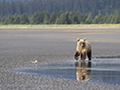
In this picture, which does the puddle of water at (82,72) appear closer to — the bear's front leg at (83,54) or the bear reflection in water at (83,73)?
the bear reflection in water at (83,73)

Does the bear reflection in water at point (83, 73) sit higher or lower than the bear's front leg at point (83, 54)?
higher

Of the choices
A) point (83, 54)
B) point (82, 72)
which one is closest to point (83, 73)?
point (82, 72)

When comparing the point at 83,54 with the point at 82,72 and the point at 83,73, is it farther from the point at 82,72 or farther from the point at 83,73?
the point at 83,73

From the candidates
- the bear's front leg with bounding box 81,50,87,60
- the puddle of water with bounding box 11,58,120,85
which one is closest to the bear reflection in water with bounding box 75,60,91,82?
the puddle of water with bounding box 11,58,120,85

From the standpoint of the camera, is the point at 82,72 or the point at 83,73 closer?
the point at 83,73

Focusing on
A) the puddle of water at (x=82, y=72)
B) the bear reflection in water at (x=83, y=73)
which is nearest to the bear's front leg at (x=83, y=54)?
the puddle of water at (x=82, y=72)

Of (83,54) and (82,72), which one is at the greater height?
Result: (82,72)

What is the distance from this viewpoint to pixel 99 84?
33.3 feet

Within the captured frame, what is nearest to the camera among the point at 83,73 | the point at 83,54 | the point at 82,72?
the point at 83,73

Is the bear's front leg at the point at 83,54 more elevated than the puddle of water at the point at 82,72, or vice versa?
the puddle of water at the point at 82,72

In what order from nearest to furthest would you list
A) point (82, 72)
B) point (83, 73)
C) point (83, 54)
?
point (83, 73), point (82, 72), point (83, 54)

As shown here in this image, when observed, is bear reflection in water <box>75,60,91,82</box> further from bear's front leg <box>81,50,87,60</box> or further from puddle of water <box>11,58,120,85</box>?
bear's front leg <box>81,50,87,60</box>

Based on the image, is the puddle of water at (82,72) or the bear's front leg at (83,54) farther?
the bear's front leg at (83,54)

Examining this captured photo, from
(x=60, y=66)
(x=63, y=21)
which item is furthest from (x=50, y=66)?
(x=63, y=21)
